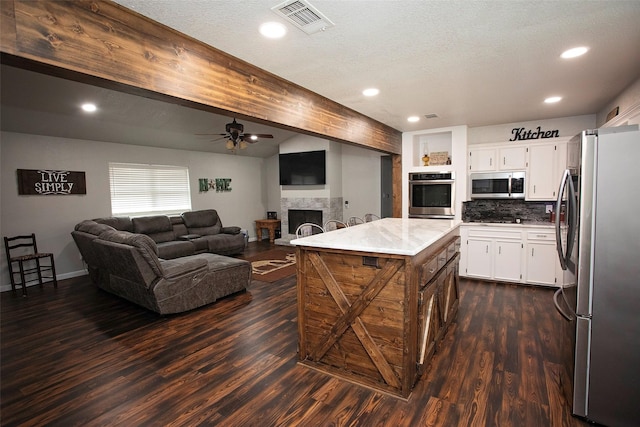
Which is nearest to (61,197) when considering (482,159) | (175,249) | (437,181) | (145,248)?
(175,249)

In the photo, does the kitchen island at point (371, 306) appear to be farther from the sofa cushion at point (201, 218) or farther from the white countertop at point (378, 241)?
the sofa cushion at point (201, 218)

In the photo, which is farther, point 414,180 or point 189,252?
point 189,252

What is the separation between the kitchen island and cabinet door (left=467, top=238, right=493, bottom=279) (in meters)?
2.46

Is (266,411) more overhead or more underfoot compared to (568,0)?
more underfoot

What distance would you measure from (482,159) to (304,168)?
428 cm

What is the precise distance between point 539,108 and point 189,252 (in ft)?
20.3

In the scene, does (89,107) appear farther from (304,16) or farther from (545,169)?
(545,169)

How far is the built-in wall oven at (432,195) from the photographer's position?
5.25 metres

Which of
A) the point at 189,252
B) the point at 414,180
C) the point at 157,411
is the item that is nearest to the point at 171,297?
the point at 157,411

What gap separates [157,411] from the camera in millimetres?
2158

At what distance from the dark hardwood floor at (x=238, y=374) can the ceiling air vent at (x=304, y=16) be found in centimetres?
249

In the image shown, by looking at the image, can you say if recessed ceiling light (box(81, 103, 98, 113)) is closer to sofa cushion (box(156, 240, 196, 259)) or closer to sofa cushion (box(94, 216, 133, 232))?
sofa cushion (box(94, 216, 133, 232))

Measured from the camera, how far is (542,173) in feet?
15.3

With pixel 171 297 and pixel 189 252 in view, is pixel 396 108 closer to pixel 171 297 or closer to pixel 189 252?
pixel 171 297
